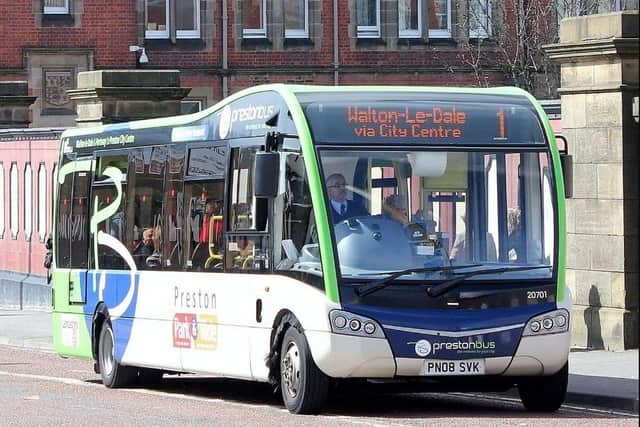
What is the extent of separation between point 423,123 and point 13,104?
23225mm

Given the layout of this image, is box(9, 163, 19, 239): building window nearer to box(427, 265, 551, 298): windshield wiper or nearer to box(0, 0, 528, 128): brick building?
box(0, 0, 528, 128): brick building

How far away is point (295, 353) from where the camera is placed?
14586mm

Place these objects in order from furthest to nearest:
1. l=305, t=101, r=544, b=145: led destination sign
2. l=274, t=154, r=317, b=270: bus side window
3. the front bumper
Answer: l=305, t=101, r=544, b=145: led destination sign, l=274, t=154, r=317, b=270: bus side window, the front bumper

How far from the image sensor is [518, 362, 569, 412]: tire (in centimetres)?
1474

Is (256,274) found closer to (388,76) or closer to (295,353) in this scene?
(295,353)

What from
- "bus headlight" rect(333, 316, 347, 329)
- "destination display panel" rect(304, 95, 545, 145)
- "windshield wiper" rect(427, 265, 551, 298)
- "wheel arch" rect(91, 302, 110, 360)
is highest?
"destination display panel" rect(304, 95, 545, 145)

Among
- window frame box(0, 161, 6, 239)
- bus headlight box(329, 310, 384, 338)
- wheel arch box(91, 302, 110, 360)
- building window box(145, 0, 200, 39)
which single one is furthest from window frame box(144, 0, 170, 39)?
bus headlight box(329, 310, 384, 338)

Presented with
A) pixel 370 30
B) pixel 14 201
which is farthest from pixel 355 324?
pixel 370 30

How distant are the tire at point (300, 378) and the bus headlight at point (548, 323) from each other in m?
1.60

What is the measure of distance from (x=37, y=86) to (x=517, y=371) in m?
36.7

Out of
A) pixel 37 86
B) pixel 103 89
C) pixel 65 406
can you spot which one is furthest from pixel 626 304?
pixel 37 86

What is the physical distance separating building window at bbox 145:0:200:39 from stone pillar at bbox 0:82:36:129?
14094mm

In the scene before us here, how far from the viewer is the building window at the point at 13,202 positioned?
3350cm

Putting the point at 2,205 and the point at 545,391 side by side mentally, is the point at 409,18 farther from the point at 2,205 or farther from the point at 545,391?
the point at 545,391
